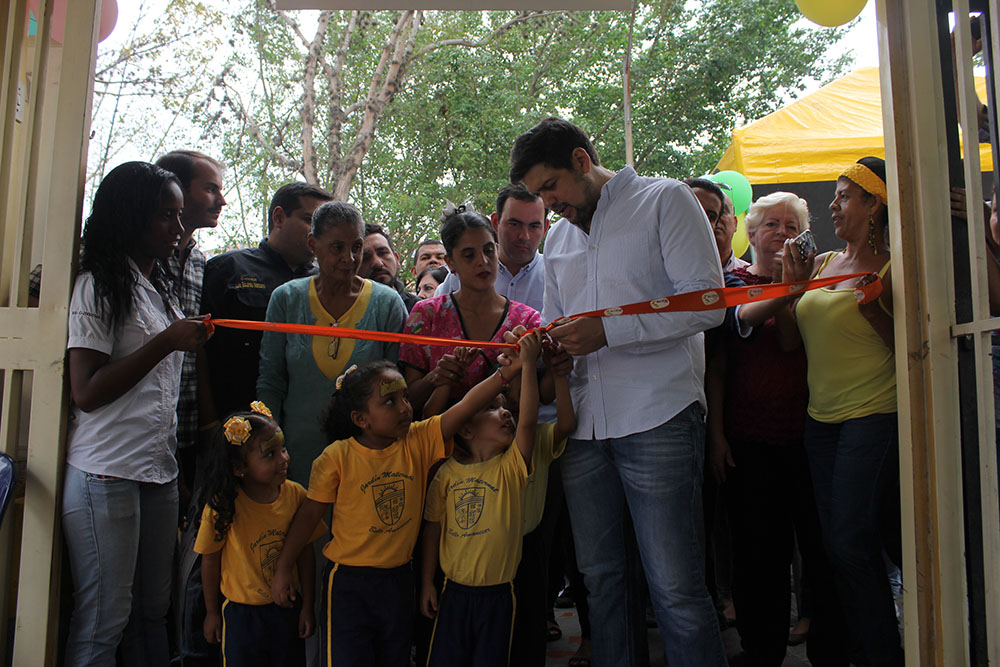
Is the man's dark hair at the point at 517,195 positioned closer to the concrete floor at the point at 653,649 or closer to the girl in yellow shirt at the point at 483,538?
the girl in yellow shirt at the point at 483,538

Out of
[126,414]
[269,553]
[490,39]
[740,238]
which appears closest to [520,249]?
[269,553]

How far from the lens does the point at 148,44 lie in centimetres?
1412

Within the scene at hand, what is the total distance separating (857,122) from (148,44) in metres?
13.1

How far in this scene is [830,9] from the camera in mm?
4328

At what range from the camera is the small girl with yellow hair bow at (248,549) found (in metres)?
2.99

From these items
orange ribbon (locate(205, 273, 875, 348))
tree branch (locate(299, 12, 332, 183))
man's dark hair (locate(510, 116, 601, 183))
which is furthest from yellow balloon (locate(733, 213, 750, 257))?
tree branch (locate(299, 12, 332, 183))

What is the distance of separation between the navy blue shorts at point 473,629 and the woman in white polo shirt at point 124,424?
1.17m

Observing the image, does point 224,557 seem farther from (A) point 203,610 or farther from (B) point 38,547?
(B) point 38,547

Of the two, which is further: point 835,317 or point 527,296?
point 527,296

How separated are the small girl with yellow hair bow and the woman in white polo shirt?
0.18m

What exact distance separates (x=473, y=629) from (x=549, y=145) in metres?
1.98

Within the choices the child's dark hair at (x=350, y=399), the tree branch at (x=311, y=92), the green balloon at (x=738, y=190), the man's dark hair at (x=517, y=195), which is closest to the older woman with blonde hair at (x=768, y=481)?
the man's dark hair at (x=517, y=195)

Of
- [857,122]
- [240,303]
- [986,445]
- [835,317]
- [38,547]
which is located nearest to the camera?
[986,445]

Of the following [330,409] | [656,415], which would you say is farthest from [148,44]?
[656,415]
